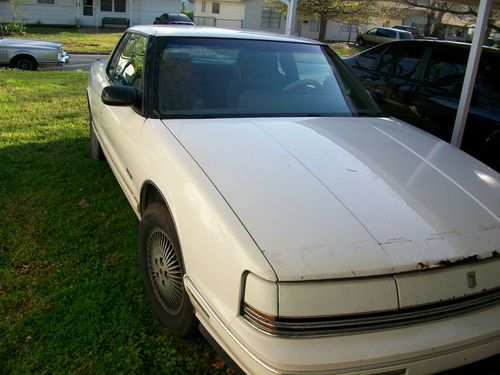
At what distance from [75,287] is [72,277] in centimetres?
14

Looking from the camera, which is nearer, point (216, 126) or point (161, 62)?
point (216, 126)

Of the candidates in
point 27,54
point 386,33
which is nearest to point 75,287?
point 27,54

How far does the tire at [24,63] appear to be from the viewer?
13.2 metres

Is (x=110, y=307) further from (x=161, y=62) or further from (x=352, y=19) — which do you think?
(x=352, y=19)

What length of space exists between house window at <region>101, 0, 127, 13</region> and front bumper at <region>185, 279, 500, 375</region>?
3782 centimetres

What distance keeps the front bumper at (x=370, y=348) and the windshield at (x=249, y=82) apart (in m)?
1.59

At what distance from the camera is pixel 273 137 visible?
2867mm

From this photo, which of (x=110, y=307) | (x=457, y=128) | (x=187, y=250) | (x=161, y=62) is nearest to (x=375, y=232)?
(x=187, y=250)

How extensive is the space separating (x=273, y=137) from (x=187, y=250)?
928 millimetres

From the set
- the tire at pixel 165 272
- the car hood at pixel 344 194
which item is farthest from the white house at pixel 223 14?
the tire at pixel 165 272

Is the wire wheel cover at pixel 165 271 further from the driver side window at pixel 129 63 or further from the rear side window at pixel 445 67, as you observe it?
the rear side window at pixel 445 67

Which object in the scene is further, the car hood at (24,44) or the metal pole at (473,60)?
the car hood at (24,44)

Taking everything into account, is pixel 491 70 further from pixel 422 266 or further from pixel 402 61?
pixel 422 266

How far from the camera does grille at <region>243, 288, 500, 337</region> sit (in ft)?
5.93
